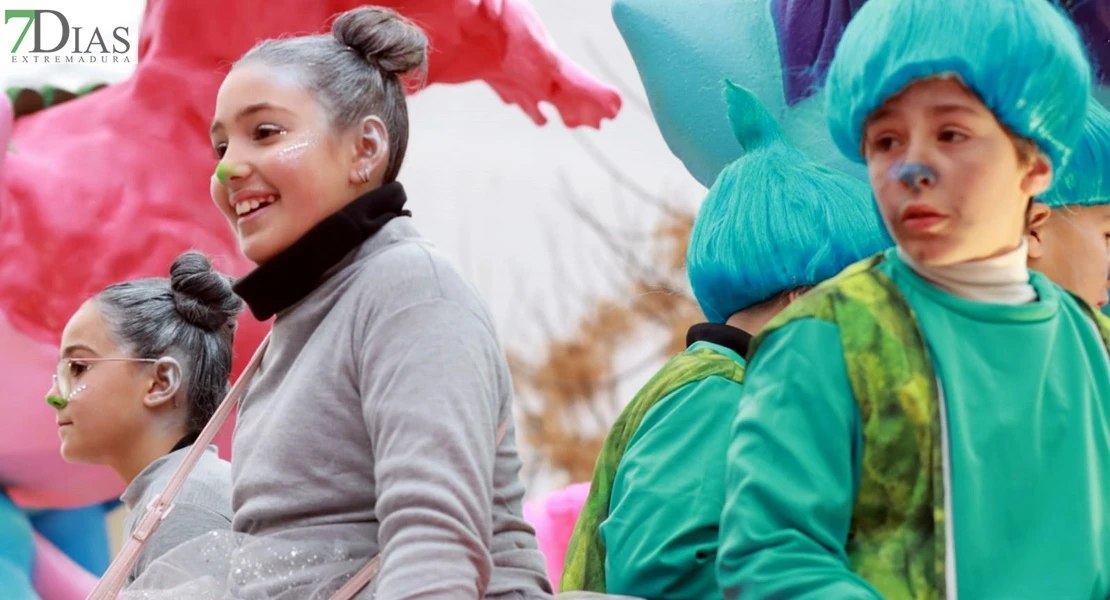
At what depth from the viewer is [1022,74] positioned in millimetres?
1181

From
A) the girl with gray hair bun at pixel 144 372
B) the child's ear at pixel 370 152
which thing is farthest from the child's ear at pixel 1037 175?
the girl with gray hair bun at pixel 144 372

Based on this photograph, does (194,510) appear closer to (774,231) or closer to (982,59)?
(774,231)

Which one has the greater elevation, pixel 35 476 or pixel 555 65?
pixel 555 65

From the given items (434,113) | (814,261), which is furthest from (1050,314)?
(434,113)

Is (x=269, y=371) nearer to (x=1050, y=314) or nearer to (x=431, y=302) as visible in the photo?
(x=431, y=302)

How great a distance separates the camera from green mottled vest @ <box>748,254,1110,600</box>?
3.68 feet

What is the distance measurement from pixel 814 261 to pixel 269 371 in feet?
2.09

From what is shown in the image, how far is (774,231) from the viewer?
1.73 meters

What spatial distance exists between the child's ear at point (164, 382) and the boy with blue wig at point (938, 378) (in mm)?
1466

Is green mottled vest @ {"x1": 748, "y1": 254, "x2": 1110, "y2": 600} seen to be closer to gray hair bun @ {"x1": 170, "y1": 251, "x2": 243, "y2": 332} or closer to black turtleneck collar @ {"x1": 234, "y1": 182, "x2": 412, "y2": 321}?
black turtleneck collar @ {"x1": 234, "y1": 182, "x2": 412, "y2": 321}

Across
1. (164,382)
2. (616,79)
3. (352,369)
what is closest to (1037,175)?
(352,369)

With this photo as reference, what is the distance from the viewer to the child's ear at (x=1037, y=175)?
1228 mm

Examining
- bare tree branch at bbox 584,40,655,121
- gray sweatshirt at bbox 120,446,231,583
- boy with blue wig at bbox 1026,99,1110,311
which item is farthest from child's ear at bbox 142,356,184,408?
bare tree branch at bbox 584,40,655,121

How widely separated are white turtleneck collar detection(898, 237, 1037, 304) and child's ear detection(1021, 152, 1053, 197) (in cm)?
6
